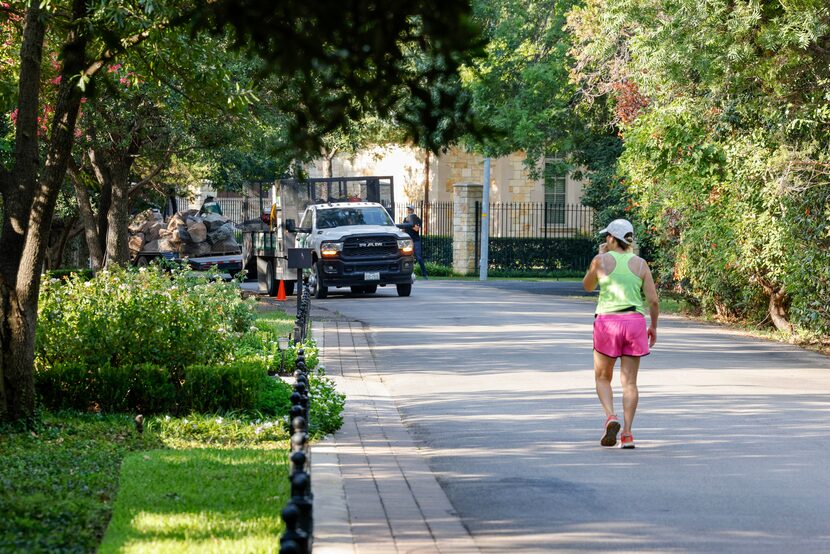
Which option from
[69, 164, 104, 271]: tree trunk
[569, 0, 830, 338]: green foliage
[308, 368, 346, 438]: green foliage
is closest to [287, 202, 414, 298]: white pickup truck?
[69, 164, 104, 271]: tree trunk

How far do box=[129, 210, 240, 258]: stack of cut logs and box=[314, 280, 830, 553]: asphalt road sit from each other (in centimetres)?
2168

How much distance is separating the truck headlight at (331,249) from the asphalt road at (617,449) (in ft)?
28.2

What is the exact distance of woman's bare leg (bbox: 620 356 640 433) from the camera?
1012 cm

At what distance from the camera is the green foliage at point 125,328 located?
1209 centimetres

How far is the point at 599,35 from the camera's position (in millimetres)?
25688

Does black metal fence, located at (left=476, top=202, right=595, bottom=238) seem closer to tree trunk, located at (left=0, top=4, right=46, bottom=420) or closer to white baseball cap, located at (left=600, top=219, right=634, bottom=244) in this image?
white baseball cap, located at (left=600, top=219, right=634, bottom=244)

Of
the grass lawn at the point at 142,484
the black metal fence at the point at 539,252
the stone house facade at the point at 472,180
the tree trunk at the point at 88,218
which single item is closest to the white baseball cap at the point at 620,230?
the grass lawn at the point at 142,484

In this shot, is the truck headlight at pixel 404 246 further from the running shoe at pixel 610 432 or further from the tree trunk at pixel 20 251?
the running shoe at pixel 610 432

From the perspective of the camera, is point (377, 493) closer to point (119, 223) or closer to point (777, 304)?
point (777, 304)

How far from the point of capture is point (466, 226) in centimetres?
4525

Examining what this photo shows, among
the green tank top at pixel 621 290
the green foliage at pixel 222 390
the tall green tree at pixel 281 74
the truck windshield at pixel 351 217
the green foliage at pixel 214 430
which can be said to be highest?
the tall green tree at pixel 281 74

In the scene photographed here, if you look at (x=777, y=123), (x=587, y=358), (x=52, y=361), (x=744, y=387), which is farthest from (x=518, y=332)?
(x=52, y=361)

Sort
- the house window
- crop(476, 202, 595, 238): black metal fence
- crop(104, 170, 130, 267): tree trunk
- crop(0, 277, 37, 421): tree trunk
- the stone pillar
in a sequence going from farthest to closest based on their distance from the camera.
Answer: crop(476, 202, 595, 238): black metal fence
the stone pillar
the house window
crop(104, 170, 130, 267): tree trunk
crop(0, 277, 37, 421): tree trunk

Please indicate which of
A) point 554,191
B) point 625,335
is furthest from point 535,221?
point 625,335
